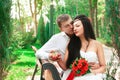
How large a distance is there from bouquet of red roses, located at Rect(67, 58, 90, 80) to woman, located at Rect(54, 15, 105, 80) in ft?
0.15

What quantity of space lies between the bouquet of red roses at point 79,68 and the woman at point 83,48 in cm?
5

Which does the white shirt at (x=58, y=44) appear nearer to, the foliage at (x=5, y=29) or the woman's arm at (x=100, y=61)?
the woman's arm at (x=100, y=61)

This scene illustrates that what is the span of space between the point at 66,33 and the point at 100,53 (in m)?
0.58

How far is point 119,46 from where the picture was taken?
5422mm

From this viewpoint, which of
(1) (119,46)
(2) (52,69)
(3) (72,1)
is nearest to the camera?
(2) (52,69)

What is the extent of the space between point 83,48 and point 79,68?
1.10 feet

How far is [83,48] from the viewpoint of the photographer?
4.48 metres

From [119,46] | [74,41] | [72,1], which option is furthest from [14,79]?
[72,1]

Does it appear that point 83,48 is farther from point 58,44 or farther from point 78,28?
point 58,44

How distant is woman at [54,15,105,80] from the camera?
437 centimetres

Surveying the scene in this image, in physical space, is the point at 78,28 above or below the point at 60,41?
above

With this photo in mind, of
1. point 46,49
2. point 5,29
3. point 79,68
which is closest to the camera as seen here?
point 79,68

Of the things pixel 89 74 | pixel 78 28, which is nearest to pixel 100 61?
pixel 89 74

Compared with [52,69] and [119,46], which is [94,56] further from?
[119,46]
